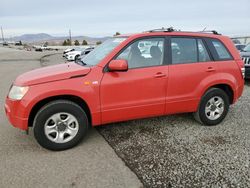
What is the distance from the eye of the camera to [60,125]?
3.50 metres

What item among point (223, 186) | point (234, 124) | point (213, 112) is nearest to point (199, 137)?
point (213, 112)

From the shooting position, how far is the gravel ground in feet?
9.21

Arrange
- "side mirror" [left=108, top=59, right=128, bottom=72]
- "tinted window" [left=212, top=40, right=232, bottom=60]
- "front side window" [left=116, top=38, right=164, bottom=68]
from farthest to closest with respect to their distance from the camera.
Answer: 1. "tinted window" [left=212, top=40, right=232, bottom=60]
2. "front side window" [left=116, top=38, right=164, bottom=68]
3. "side mirror" [left=108, top=59, right=128, bottom=72]

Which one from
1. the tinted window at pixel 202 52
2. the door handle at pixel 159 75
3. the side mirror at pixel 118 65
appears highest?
the tinted window at pixel 202 52

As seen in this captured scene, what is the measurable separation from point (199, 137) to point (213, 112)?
2.57 ft

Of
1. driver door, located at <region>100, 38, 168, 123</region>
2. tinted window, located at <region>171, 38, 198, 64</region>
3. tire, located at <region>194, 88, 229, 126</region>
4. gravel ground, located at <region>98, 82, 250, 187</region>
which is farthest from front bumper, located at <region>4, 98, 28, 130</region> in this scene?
tire, located at <region>194, 88, 229, 126</region>

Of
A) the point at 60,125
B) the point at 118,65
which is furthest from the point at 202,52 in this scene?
the point at 60,125

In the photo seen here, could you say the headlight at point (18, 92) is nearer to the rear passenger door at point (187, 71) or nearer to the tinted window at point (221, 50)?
the rear passenger door at point (187, 71)

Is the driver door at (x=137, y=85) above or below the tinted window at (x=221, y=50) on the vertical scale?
below

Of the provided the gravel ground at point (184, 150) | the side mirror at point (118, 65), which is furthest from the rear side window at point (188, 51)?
the gravel ground at point (184, 150)

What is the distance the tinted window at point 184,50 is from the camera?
404 centimetres

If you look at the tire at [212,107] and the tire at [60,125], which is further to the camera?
the tire at [212,107]

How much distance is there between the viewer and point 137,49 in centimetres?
386

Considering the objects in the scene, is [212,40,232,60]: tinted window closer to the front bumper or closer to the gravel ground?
the gravel ground
